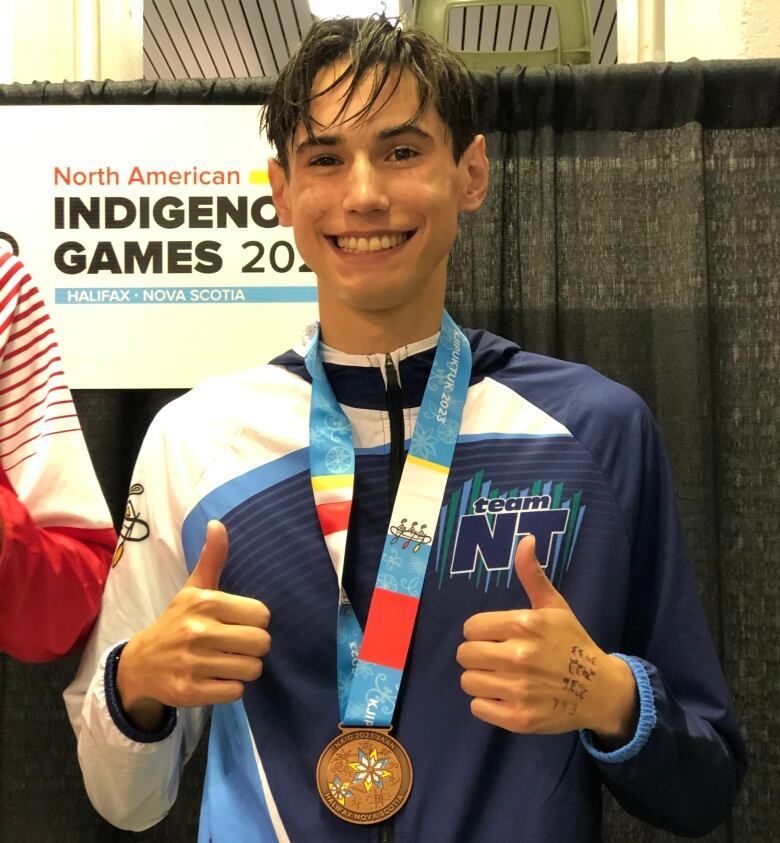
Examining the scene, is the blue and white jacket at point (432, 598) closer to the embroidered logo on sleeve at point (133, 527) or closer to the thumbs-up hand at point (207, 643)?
the embroidered logo on sleeve at point (133, 527)

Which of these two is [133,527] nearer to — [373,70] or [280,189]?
[280,189]

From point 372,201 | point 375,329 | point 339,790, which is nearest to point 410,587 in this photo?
point 339,790

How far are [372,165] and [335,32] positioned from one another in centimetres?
23

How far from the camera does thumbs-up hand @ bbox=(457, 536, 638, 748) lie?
34.8 inches

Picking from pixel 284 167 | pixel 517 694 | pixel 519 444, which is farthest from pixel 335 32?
pixel 517 694

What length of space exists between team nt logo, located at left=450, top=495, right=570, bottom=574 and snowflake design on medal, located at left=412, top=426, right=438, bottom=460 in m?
0.09

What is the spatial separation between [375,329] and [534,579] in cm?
42

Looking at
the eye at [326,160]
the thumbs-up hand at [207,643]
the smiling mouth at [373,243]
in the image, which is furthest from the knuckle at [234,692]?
the eye at [326,160]

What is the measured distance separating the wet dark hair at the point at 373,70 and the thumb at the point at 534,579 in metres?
0.57

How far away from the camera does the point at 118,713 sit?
105 centimetres

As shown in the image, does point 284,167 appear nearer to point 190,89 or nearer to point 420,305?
point 420,305

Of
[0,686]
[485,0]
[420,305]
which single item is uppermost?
[485,0]

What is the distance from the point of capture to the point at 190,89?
6.38 feet

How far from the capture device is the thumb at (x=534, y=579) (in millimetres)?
918
